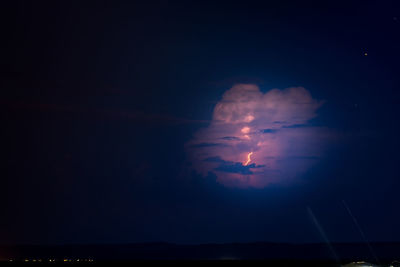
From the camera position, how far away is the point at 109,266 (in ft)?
399

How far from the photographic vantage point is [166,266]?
128 m

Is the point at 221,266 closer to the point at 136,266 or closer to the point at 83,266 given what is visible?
the point at 136,266

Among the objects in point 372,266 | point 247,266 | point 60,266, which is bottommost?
point 372,266

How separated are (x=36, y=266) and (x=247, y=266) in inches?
2186

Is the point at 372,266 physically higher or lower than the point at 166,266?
lower

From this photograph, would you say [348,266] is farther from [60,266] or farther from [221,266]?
[60,266]

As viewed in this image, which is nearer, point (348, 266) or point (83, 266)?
point (348, 266)

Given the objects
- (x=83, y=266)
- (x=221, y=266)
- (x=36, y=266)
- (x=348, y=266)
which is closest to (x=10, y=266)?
(x=36, y=266)

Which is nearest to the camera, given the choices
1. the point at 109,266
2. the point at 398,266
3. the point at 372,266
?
the point at 372,266

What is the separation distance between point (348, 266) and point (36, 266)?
8175 centimetres

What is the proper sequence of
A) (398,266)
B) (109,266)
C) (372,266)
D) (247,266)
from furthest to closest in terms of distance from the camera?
1. (247,266)
2. (109,266)
3. (398,266)
4. (372,266)

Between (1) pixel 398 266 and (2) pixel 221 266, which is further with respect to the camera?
(2) pixel 221 266

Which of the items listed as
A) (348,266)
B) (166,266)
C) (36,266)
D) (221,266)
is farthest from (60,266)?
(348,266)

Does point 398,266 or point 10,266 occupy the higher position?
point 10,266
